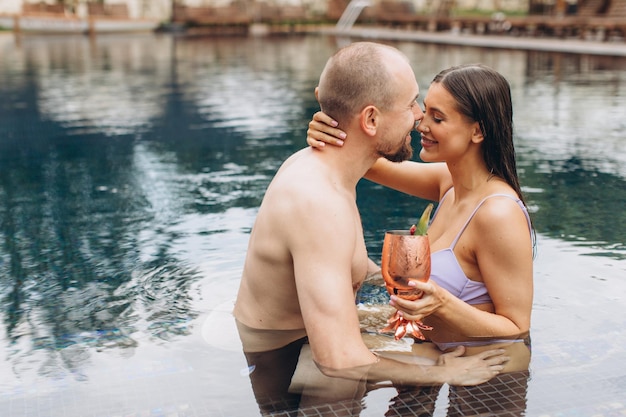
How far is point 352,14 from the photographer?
41.5 metres

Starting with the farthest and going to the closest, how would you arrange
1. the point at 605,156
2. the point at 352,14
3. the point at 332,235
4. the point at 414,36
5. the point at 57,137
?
the point at 352,14 < the point at 414,36 < the point at 57,137 < the point at 605,156 < the point at 332,235

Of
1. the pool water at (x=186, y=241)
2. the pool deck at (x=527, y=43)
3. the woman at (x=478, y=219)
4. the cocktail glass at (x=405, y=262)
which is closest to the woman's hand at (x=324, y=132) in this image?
the woman at (x=478, y=219)

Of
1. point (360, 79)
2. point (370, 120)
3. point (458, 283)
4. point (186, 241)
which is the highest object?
point (360, 79)

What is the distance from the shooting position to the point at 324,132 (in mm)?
2934

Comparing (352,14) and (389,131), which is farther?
(352,14)

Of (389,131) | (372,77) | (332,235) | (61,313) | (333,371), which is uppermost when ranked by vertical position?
(372,77)

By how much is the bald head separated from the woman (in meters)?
0.14

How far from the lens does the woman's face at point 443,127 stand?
3.21m

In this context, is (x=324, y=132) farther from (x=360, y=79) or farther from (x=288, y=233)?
(x=288, y=233)

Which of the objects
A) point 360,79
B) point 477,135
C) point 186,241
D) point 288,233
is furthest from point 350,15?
point 288,233

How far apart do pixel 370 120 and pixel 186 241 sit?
3.24 m

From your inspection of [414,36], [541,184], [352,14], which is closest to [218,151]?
[541,184]

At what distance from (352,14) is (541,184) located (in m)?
35.8

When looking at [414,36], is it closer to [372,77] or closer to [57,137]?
[57,137]
